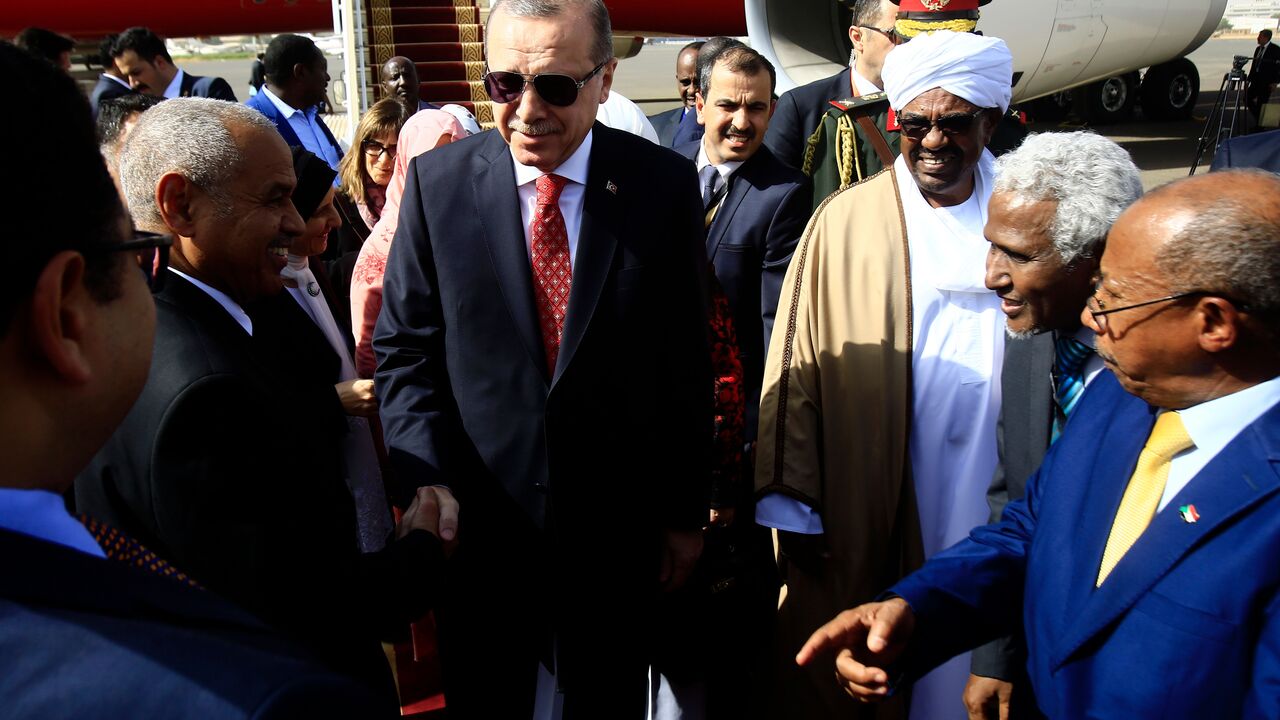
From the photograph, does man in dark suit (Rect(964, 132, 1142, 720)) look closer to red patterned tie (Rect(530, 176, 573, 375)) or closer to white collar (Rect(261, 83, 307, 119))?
red patterned tie (Rect(530, 176, 573, 375))

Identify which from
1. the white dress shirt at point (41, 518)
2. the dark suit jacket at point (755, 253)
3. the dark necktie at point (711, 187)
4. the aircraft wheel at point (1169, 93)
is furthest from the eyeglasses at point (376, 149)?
the aircraft wheel at point (1169, 93)

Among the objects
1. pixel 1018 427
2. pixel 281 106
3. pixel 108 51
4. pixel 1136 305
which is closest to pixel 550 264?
pixel 1018 427

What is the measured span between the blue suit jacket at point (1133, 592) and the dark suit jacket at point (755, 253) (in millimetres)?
1566

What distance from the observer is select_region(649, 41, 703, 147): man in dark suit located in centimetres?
635

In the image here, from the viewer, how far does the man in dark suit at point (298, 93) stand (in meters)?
6.83

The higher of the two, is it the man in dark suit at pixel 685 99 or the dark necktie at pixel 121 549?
the man in dark suit at pixel 685 99

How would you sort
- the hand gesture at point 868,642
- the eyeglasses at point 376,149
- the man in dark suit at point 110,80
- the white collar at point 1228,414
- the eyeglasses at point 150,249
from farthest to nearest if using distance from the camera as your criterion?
the man in dark suit at point 110,80 → the eyeglasses at point 376,149 → the hand gesture at point 868,642 → the white collar at point 1228,414 → the eyeglasses at point 150,249

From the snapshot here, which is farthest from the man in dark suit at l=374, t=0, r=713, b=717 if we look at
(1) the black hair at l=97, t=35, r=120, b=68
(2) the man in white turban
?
(1) the black hair at l=97, t=35, r=120, b=68

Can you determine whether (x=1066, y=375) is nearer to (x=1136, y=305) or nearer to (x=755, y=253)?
(x=1136, y=305)

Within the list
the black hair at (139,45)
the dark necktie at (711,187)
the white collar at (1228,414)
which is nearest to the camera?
the white collar at (1228,414)

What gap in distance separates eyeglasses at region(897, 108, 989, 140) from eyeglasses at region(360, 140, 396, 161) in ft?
7.96

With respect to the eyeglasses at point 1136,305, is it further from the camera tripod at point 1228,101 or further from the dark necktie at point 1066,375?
the camera tripod at point 1228,101

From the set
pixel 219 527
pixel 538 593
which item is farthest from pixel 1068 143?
pixel 219 527

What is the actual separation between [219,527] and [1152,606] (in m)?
1.40
